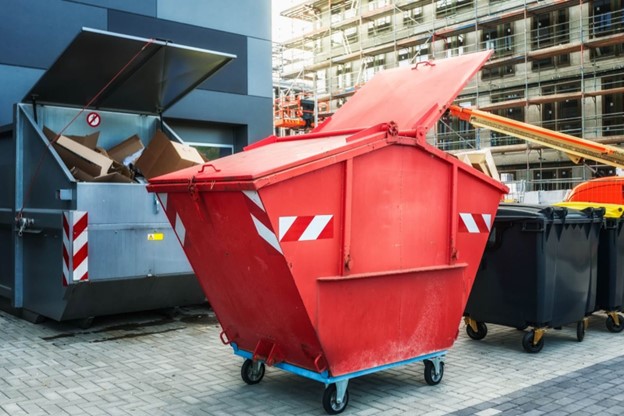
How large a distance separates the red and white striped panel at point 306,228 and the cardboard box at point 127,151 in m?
4.21

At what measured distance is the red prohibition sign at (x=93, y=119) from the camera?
7.72 m

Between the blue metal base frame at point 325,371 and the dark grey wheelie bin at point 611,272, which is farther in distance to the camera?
the dark grey wheelie bin at point 611,272

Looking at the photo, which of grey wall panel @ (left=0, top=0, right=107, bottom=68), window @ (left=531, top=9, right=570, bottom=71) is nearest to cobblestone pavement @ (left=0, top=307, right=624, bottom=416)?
grey wall panel @ (left=0, top=0, right=107, bottom=68)

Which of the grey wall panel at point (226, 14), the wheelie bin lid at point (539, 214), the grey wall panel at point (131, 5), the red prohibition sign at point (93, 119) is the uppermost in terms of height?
the grey wall panel at point (226, 14)

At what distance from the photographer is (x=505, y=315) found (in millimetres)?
6250

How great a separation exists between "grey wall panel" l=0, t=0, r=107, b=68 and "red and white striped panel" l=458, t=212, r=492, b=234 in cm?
591

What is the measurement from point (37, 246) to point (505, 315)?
16.2 ft

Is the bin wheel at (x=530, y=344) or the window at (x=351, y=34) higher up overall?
the window at (x=351, y=34)

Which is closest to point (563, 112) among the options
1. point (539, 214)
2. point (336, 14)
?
point (336, 14)

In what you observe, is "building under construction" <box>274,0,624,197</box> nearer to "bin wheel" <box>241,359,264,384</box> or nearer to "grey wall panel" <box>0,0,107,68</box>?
"grey wall panel" <box>0,0,107,68</box>

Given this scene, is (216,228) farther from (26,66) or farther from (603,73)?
(603,73)

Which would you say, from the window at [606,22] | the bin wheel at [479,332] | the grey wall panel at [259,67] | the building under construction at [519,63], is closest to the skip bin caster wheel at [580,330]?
the bin wheel at [479,332]

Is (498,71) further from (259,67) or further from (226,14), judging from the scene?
(226,14)

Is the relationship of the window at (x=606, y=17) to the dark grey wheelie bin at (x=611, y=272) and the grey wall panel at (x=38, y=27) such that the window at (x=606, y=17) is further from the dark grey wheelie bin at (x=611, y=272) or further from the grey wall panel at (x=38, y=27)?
the grey wall panel at (x=38, y=27)
